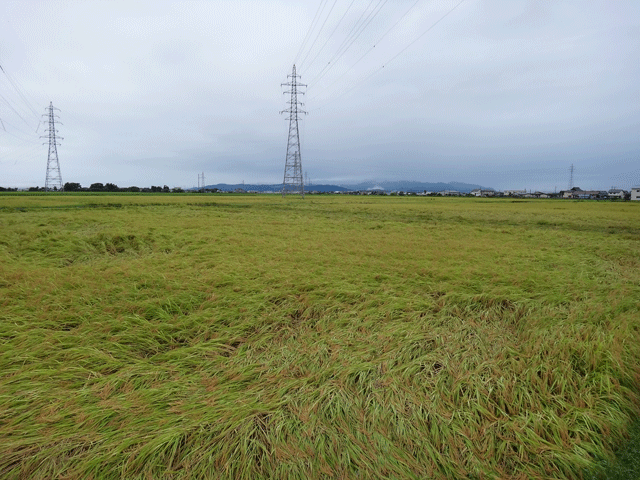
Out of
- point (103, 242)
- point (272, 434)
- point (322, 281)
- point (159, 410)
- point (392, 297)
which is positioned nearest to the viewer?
point (272, 434)

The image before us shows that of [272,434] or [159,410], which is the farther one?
[159,410]

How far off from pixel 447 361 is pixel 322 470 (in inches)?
70.9

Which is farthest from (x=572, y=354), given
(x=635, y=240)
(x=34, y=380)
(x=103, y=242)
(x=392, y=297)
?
(x=635, y=240)

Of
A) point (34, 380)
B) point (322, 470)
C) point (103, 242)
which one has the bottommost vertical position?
point (322, 470)

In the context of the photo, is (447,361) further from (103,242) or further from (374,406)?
(103,242)

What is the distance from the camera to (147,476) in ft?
6.61

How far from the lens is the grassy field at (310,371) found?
86.2 inches

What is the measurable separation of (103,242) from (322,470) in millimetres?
8361

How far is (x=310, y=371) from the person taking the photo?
3141 millimetres

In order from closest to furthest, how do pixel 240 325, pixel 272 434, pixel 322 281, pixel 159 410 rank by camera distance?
pixel 272 434, pixel 159 410, pixel 240 325, pixel 322 281

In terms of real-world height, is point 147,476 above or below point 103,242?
below

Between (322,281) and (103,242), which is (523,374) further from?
(103,242)

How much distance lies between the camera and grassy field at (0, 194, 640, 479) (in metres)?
2.19

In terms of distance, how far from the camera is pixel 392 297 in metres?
4.87
